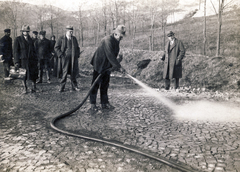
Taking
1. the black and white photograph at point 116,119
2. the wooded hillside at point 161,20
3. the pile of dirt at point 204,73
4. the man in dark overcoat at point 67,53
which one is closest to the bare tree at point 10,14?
the wooded hillside at point 161,20

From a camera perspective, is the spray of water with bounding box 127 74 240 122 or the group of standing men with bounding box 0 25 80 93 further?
the group of standing men with bounding box 0 25 80 93

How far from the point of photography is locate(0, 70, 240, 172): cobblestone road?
3.09 meters

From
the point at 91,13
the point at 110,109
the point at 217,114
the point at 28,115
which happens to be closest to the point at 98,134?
the point at 110,109

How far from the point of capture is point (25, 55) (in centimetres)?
813

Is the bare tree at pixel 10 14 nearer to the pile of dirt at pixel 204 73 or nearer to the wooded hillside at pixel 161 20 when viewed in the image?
the wooded hillside at pixel 161 20

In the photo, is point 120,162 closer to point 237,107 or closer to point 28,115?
point 28,115

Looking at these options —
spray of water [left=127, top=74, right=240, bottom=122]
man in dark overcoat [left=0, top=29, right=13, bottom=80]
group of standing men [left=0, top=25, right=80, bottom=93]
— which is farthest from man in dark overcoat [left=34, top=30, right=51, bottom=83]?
spray of water [left=127, top=74, right=240, bottom=122]

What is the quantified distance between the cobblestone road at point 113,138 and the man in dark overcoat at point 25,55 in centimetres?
204

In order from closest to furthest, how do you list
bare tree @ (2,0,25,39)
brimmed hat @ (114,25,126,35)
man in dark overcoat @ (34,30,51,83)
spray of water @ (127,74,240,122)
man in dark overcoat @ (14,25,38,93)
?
1. spray of water @ (127,74,240,122)
2. brimmed hat @ (114,25,126,35)
3. man in dark overcoat @ (14,25,38,93)
4. man in dark overcoat @ (34,30,51,83)
5. bare tree @ (2,0,25,39)

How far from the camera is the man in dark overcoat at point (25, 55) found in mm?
8000

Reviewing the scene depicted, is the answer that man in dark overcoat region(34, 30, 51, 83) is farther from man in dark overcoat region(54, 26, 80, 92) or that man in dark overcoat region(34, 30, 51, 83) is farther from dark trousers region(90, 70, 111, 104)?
dark trousers region(90, 70, 111, 104)

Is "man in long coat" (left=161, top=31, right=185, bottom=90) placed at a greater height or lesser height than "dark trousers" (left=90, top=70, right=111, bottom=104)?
greater

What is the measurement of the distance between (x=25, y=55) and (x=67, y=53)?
1468 mm

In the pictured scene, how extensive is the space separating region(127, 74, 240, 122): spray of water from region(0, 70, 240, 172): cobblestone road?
0.24m
